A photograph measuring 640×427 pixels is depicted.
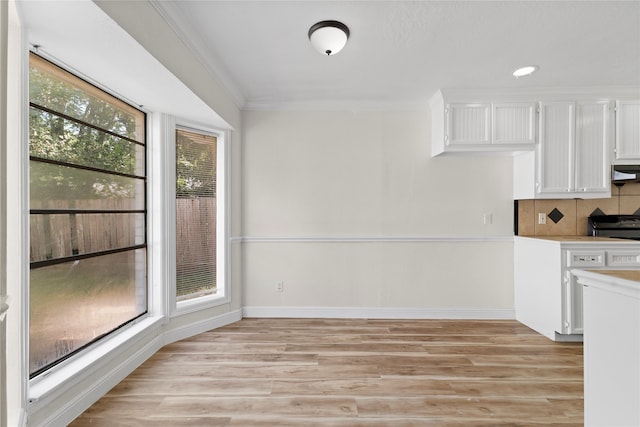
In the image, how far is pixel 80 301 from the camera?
2.01m

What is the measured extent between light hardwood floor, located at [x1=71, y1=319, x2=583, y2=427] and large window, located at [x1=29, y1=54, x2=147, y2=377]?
530 mm

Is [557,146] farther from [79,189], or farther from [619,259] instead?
[79,189]

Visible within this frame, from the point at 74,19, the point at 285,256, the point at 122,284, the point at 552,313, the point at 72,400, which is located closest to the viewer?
the point at 74,19

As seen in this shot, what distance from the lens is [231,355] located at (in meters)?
2.58

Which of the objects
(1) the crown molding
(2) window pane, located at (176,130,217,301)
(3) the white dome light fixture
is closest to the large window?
(2) window pane, located at (176,130,217,301)

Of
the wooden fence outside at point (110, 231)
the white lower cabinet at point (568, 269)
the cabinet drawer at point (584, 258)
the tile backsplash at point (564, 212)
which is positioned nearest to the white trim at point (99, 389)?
the wooden fence outside at point (110, 231)

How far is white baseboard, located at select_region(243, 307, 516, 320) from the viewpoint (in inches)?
136

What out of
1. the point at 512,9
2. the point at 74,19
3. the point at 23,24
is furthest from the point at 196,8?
the point at 512,9

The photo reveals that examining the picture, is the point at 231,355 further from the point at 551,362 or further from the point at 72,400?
the point at 551,362

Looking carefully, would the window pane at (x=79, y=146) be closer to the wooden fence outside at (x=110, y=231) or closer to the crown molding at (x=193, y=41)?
the wooden fence outside at (x=110, y=231)

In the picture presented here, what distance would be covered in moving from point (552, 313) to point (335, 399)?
90.2 inches

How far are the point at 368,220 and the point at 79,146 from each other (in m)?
2.64

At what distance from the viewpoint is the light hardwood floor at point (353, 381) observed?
5.95ft

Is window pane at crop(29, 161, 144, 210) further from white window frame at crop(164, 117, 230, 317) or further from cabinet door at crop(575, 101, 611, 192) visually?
cabinet door at crop(575, 101, 611, 192)
